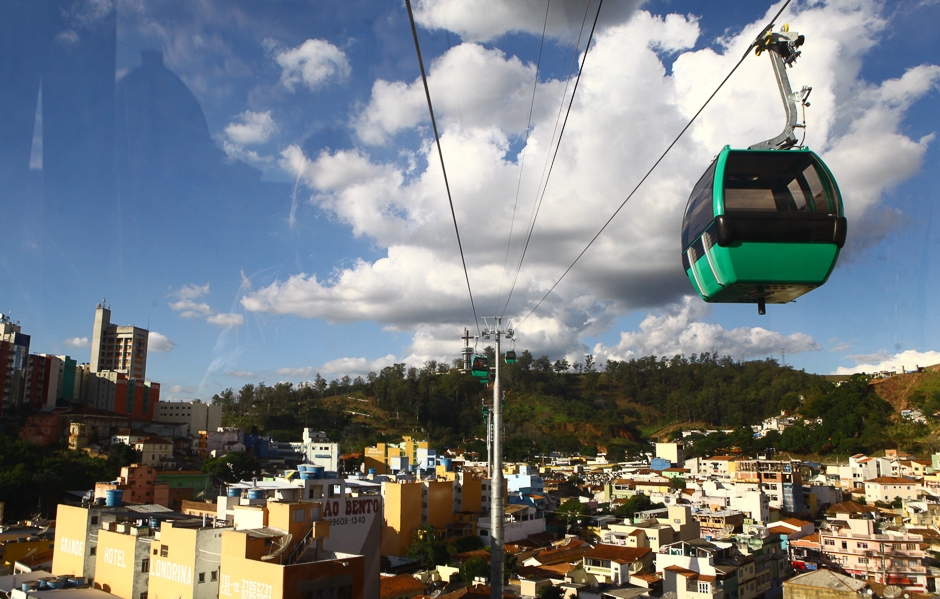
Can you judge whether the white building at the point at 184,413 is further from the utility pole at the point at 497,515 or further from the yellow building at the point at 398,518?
the utility pole at the point at 497,515

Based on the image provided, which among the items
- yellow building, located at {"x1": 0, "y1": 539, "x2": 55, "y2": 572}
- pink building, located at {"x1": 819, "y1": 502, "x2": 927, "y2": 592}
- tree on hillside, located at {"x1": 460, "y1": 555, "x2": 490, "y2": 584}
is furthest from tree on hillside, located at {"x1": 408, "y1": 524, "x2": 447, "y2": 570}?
pink building, located at {"x1": 819, "y1": 502, "x2": 927, "y2": 592}

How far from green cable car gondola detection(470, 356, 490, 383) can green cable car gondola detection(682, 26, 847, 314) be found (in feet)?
24.7

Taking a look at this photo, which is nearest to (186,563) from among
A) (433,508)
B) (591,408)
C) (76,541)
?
(76,541)

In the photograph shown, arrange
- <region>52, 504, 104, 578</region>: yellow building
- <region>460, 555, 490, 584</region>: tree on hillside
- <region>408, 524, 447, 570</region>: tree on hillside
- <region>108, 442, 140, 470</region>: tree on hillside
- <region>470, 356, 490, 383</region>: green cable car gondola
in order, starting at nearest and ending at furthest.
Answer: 1. <region>470, 356, 490, 383</region>: green cable car gondola
2. <region>52, 504, 104, 578</region>: yellow building
3. <region>460, 555, 490, 584</region>: tree on hillside
4. <region>408, 524, 447, 570</region>: tree on hillside
5. <region>108, 442, 140, 470</region>: tree on hillside

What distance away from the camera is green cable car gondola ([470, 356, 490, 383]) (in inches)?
427

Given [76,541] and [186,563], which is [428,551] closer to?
[76,541]

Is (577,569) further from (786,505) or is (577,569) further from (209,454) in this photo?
(209,454)

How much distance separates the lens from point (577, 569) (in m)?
17.9

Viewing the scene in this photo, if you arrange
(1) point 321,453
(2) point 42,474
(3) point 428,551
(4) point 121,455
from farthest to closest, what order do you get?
(1) point 321,453 < (4) point 121,455 < (2) point 42,474 < (3) point 428,551

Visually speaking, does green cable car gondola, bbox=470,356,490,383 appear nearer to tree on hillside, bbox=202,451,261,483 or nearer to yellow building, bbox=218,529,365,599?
yellow building, bbox=218,529,365,599

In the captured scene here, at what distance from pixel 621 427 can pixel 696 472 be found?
22.5m

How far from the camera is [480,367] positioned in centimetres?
1086

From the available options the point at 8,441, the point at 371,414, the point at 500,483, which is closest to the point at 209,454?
the point at 8,441

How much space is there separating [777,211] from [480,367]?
305 inches
